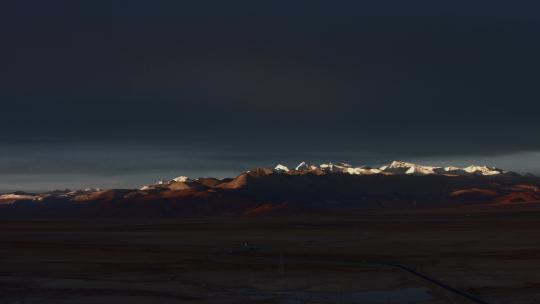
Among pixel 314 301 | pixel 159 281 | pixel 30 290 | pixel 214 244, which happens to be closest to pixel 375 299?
pixel 314 301

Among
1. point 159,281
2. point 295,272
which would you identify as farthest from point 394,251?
point 159,281

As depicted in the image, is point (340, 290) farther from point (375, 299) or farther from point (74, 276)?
point (74, 276)

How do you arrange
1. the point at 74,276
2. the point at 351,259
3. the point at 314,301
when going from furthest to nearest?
the point at 351,259 → the point at 74,276 → the point at 314,301

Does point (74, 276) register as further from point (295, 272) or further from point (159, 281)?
point (295, 272)

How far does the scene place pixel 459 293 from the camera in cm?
4178

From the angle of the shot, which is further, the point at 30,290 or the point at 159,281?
the point at 159,281

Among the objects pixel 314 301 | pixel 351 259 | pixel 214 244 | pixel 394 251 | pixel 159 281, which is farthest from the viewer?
pixel 214 244

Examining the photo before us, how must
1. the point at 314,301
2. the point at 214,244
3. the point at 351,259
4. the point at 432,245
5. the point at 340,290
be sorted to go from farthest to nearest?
the point at 214,244 → the point at 432,245 → the point at 351,259 → the point at 340,290 → the point at 314,301

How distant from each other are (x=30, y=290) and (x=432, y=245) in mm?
45649

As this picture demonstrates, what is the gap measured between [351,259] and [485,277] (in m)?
17.0

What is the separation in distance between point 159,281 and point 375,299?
Result: 48.2ft

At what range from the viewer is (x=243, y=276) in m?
52.5

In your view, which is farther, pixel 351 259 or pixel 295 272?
pixel 351 259

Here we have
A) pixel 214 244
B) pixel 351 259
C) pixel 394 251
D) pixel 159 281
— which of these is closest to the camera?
pixel 159 281
